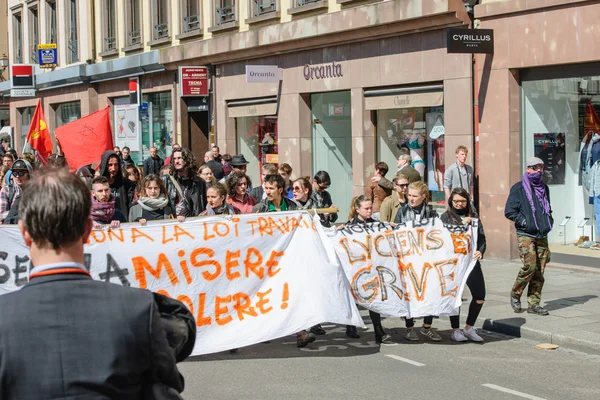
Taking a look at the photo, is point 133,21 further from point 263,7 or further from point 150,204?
point 150,204

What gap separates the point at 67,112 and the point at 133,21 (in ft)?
22.2

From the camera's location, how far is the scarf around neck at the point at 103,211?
8734mm

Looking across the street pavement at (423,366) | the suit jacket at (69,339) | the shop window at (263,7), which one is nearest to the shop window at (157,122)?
the shop window at (263,7)

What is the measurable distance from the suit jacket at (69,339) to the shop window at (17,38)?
3836cm

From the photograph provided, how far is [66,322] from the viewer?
2553mm

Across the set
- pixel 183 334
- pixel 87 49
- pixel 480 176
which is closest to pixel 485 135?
pixel 480 176

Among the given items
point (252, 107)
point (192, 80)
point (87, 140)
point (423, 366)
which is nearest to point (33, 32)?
point (192, 80)

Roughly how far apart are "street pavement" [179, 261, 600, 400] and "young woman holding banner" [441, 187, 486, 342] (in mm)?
123

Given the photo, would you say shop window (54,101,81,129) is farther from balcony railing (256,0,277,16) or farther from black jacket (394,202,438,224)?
black jacket (394,202,438,224)

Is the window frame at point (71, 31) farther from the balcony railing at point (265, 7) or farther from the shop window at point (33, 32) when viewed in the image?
the balcony railing at point (265, 7)

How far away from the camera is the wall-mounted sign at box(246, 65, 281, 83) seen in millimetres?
20250

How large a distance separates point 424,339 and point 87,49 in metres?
23.7

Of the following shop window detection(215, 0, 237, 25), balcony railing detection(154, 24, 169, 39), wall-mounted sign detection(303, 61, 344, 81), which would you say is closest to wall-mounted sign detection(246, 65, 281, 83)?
wall-mounted sign detection(303, 61, 344, 81)

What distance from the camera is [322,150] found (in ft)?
66.8
